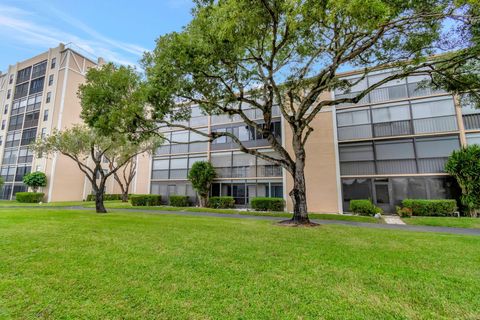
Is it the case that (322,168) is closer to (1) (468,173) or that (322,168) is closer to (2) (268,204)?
(2) (268,204)

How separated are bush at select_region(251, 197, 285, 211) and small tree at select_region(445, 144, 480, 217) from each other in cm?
1167

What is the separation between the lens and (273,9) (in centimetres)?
788

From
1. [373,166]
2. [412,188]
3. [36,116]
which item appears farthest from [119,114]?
[36,116]

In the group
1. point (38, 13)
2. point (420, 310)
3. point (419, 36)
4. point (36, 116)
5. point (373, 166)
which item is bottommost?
point (420, 310)

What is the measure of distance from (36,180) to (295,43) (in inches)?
1324

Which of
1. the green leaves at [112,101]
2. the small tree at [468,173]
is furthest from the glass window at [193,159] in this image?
the small tree at [468,173]

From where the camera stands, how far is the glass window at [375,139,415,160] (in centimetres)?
1728

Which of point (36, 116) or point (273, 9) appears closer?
point (273, 9)

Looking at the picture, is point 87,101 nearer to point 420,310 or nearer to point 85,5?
point 85,5

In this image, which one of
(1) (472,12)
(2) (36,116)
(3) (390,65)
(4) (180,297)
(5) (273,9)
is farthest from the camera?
(2) (36,116)

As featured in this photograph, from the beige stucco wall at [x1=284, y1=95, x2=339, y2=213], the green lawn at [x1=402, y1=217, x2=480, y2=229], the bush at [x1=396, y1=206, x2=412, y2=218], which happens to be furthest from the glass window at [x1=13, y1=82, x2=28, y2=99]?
the green lawn at [x1=402, y1=217, x2=480, y2=229]

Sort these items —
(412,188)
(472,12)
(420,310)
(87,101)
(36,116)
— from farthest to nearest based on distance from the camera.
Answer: (36,116) → (412,188) → (87,101) → (472,12) → (420,310)

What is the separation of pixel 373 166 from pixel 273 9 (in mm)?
14881

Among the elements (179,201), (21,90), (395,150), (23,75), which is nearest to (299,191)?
(395,150)
